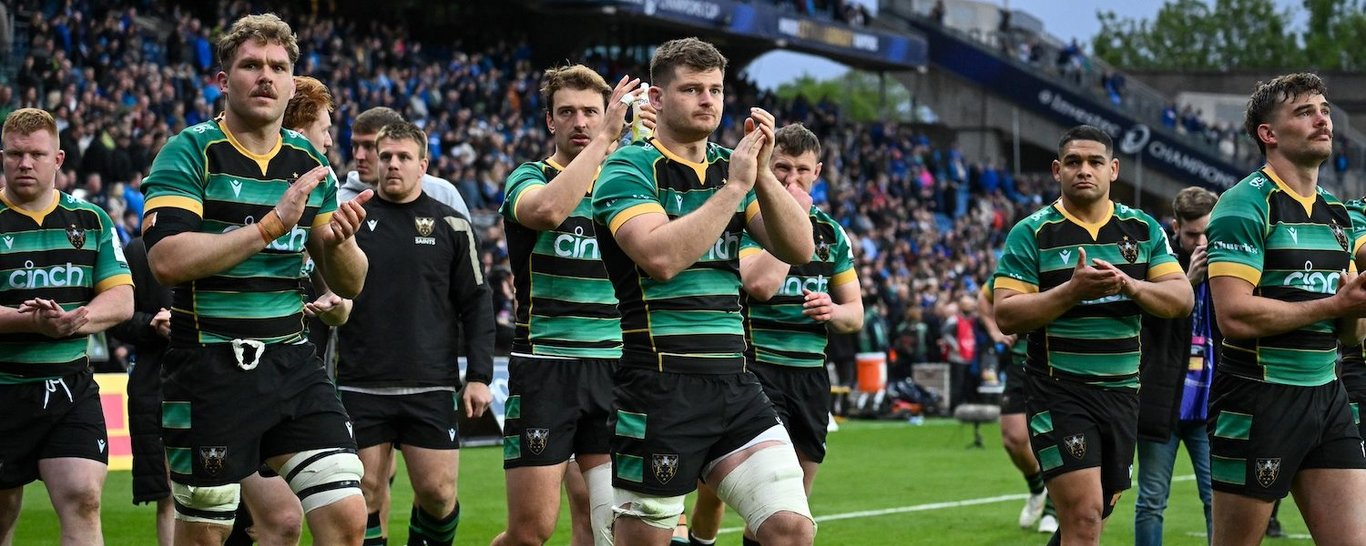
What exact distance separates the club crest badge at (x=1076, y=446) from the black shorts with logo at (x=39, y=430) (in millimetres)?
4375

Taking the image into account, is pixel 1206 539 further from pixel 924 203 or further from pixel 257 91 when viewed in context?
pixel 924 203

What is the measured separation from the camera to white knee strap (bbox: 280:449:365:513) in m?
6.32

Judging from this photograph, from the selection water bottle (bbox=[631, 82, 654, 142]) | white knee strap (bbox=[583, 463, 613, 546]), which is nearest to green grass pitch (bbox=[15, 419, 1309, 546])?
white knee strap (bbox=[583, 463, 613, 546])

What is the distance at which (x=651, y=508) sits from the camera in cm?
606

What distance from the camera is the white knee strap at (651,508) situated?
607 cm

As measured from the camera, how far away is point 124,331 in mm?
9297

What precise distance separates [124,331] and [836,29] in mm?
36275

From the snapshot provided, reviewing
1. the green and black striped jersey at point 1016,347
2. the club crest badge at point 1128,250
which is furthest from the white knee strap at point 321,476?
the green and black striped jersey at point 1016,347

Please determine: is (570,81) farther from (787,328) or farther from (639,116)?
(787,328)

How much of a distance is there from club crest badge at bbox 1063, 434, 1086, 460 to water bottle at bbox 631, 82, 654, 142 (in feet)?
7.99

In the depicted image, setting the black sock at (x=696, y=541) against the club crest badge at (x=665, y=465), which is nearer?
the club crest badge at (x=665, y=465)

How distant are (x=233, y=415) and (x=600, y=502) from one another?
183 cm

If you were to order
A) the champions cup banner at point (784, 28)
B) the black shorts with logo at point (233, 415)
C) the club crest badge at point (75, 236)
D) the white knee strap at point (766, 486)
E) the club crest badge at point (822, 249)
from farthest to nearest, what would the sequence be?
1. the champions cup banner at point (784, 28)
2. the club crest badge at point (822, 249)
3. the club crest badge at point (75, 236)
4. the black shorts with logo at point (233, 415)
5. the white knee strap at point (766, 486)

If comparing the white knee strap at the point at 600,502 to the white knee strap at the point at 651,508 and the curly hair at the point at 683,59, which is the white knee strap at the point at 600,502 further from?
the curly hair at the point at 683,59
